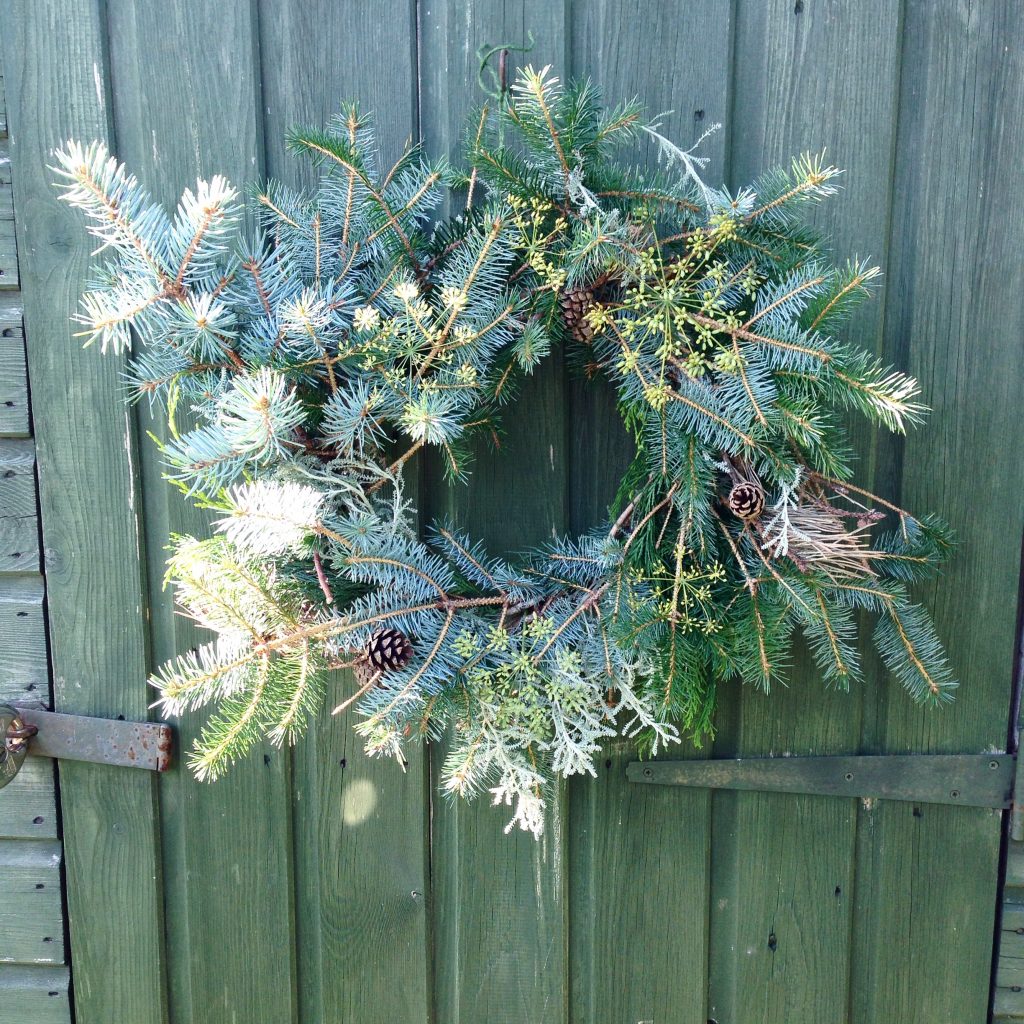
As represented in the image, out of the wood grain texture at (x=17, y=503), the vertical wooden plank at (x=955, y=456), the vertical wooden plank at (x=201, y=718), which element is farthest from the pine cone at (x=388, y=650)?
the vertical wooden plank at (x=955, y=456)

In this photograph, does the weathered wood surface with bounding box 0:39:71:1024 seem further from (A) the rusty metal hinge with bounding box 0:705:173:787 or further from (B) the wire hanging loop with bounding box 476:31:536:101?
(B) the wire hanging loop with bounding box 476:31:536:101

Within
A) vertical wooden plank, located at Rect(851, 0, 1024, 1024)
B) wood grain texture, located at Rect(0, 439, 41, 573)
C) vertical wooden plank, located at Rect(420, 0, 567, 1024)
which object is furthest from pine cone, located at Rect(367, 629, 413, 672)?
vertical wooden plank, located at Rect(851, 0, 1024, 1024)

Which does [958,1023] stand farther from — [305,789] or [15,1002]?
[15,1002]

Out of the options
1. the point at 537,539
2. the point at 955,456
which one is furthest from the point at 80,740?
the point at 955,456

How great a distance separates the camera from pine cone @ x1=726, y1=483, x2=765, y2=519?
3.06 feet

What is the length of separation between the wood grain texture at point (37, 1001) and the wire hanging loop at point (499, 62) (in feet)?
4.70

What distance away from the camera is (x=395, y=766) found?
1214 mm

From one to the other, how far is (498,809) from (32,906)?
73cm

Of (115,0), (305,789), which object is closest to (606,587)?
(305,789)

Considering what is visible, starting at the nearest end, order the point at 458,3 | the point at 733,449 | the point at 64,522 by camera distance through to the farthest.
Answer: the point at 733,449 → the point at 458,3 → the point at 64,522

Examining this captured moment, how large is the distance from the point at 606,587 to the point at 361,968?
728mm

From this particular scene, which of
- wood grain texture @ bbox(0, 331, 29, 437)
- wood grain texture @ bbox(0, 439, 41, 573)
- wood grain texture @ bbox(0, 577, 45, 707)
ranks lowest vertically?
wood grain texture @ bbox(0, 577, 45, 707)

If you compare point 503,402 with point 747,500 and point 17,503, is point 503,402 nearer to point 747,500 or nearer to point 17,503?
point 747,500

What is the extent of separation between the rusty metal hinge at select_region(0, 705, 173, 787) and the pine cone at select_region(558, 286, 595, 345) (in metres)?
0.82
